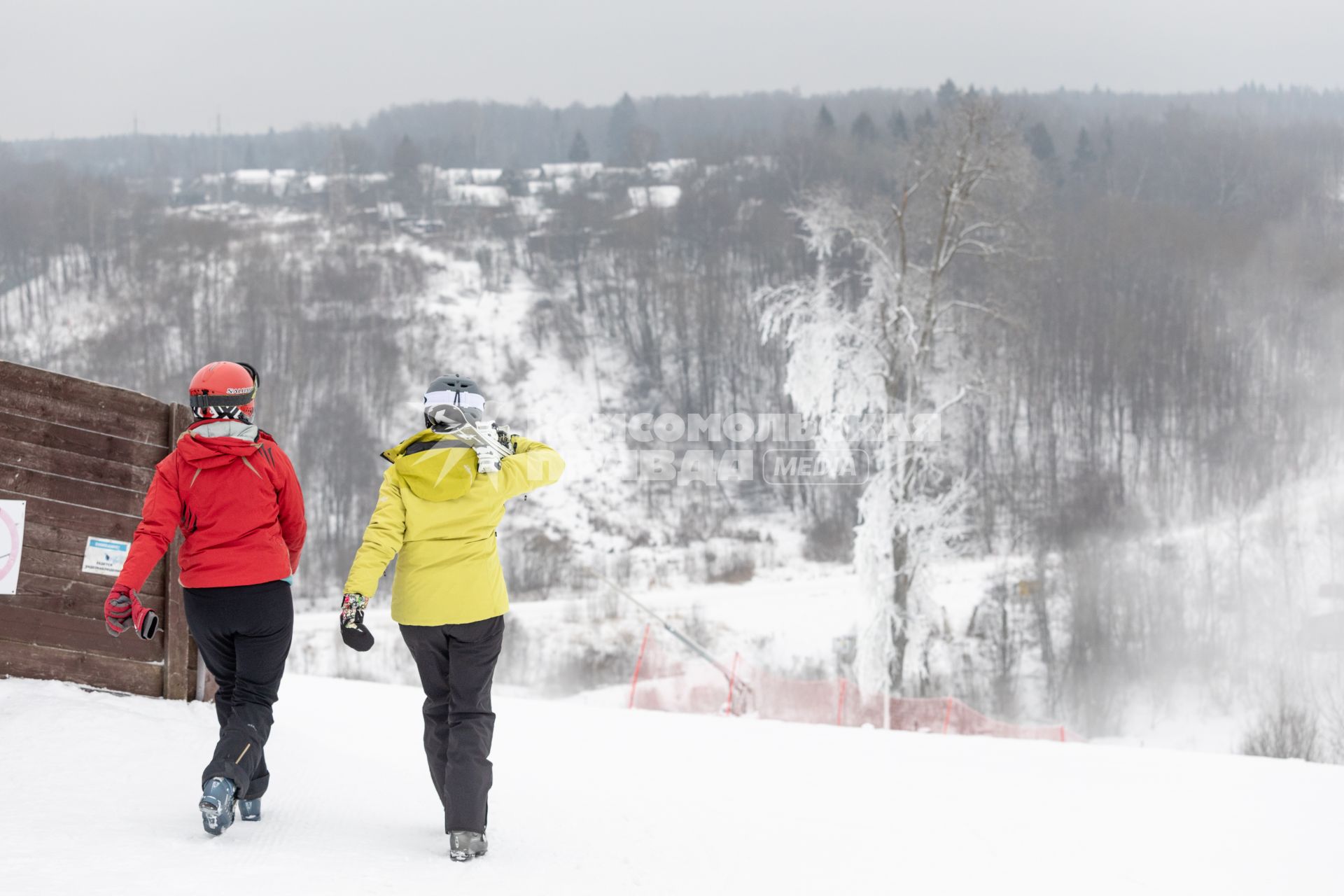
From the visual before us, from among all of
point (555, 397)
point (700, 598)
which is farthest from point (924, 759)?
point (555, 397)

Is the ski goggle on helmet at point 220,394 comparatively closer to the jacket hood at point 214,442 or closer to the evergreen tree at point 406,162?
the jacket hood at point 214,442

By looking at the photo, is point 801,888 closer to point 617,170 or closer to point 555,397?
point 555,397

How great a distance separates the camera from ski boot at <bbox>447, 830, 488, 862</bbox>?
356cm

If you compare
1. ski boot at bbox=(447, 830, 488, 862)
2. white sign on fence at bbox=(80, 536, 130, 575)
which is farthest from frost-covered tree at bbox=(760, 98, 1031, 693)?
ski boot at bbox=(447, 830, 488, 862)

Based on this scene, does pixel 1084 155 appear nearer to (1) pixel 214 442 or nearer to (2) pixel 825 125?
(2) pixel 825 125

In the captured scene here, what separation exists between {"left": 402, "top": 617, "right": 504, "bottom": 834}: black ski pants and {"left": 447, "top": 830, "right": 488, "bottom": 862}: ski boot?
2 cm

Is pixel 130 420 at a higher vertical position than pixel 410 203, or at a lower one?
lower

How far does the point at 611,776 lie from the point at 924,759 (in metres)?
2.08

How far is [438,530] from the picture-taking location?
363 centimetres

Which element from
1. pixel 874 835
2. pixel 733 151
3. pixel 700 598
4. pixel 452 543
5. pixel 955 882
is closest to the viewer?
pixel 452 543

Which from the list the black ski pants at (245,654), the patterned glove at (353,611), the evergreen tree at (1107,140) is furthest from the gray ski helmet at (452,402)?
the evergreen tree at (1107,140)

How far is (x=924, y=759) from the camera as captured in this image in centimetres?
629

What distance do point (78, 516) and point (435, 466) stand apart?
2157mm

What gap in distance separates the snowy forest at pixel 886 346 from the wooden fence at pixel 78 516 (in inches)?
430
